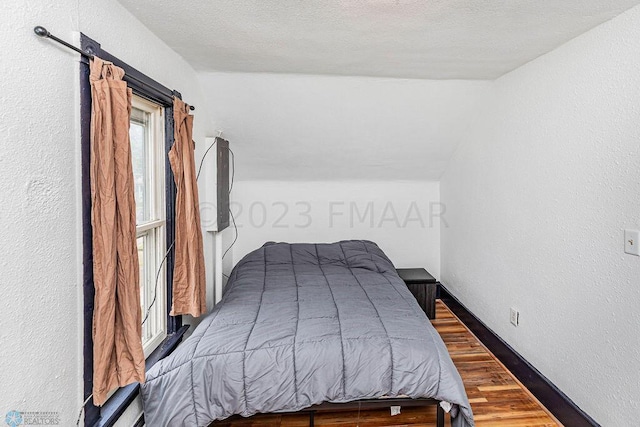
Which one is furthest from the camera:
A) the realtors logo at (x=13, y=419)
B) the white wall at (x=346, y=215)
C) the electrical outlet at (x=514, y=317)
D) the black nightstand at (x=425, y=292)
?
the white wall at (x=346, y=215)

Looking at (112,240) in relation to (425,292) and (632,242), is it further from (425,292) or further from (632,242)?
(425,292)

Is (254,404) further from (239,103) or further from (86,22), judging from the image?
(239,103)

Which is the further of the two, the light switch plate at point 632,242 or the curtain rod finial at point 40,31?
the light switch plate at point 632,242

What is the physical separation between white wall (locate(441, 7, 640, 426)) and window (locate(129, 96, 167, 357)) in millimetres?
2274

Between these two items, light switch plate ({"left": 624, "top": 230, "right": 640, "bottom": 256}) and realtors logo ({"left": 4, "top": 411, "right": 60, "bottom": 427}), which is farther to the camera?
light switch plate ({"left": 624, "top": 230, "right": 640, "bottom": 256})

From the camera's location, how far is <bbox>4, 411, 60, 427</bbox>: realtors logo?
2.96ft

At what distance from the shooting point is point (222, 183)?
2781 millimetres

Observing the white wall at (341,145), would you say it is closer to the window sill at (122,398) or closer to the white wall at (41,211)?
the white wall at (41,211)

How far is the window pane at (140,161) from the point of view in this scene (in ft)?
5.90

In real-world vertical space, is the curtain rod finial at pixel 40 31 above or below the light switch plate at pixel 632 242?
above

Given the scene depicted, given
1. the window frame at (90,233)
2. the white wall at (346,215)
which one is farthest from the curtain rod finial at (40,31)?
the white wall at (346,215)

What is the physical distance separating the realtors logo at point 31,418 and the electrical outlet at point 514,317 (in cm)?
252

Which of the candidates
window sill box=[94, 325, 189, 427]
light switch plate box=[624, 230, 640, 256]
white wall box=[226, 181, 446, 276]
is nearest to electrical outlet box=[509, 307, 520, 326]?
light switch plate box=[624, 230, 640, 256]

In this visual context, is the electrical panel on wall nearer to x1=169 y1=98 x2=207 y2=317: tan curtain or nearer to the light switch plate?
x1=169 y1=98 x2=207 y2=317: tan curtain
